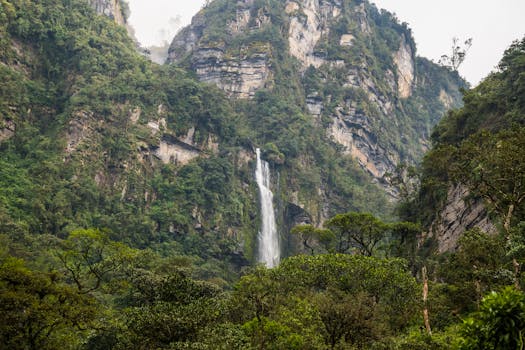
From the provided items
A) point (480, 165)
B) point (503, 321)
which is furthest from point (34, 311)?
point (480, 165)

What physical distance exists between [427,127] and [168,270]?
276 feet

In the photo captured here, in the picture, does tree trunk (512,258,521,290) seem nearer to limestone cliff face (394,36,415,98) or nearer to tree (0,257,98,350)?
tree (0,257,98,350)

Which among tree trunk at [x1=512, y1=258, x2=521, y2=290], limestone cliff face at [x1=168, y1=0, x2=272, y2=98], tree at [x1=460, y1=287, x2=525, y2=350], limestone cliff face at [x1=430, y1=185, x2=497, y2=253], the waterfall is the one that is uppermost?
limestone cliff face at [x1=168, y1=0, x2=272, y2=98]

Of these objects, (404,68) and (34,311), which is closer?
(34,311)

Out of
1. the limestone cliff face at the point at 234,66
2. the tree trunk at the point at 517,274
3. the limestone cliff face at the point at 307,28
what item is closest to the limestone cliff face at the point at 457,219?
the tree trunk at the point at 517,274

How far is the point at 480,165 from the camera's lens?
70.1 feet

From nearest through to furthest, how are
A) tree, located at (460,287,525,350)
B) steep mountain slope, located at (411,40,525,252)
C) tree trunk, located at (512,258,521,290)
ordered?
tree, located at (460,287,525,350)
tree trunk, located at (512,258,521,290)
steep mountain slope, located at (411,40,525,252)

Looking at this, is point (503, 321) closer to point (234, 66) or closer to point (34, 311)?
point (34, 311)

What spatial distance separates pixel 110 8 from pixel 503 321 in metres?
87.6

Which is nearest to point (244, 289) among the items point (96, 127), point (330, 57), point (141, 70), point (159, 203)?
point (159, 203)

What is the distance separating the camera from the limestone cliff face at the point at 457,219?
29.0 m

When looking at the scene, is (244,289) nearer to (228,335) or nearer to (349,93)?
(228,335)

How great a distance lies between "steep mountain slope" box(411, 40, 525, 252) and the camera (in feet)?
66.2

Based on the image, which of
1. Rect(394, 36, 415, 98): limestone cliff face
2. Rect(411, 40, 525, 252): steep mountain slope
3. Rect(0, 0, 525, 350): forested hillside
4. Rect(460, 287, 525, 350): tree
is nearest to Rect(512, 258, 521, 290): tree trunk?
Rect(0, 0, 525, 350): forested hillside
